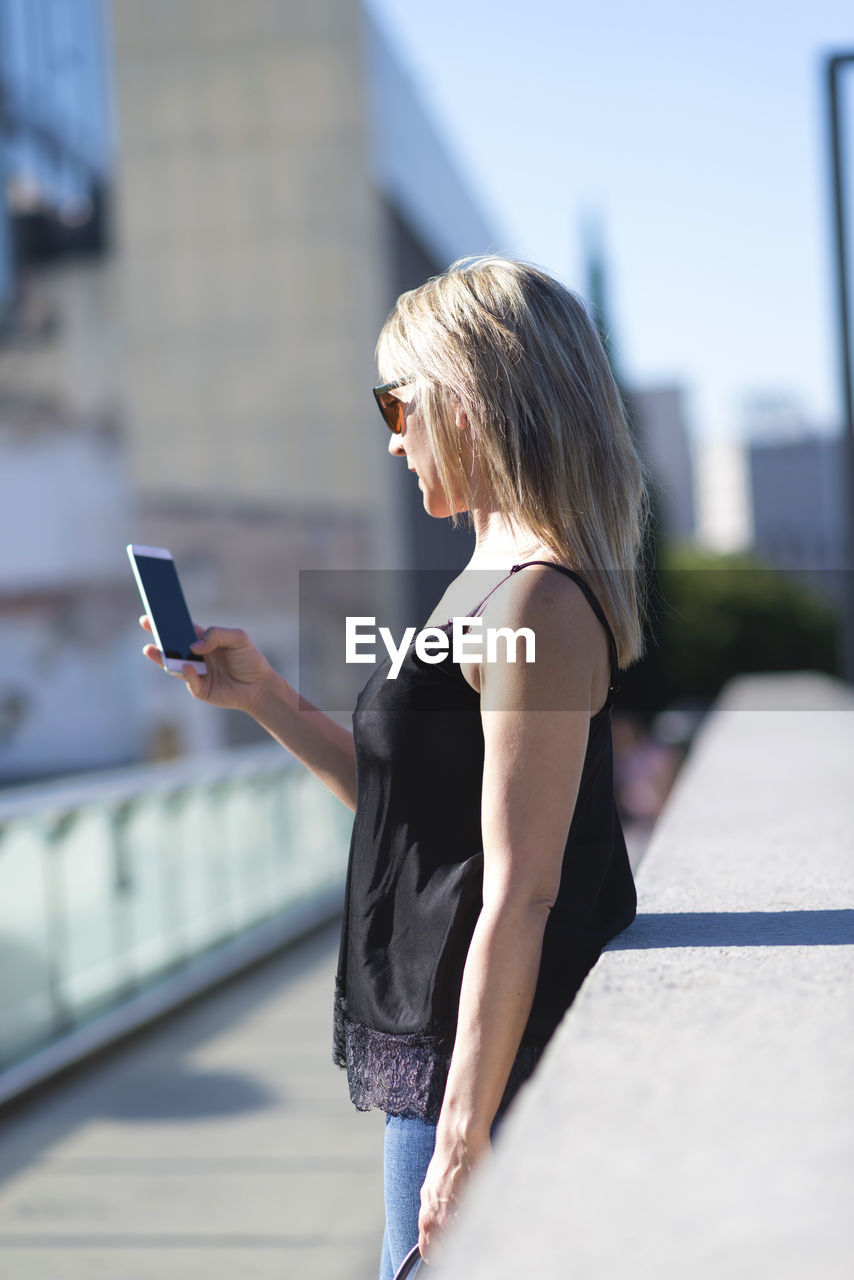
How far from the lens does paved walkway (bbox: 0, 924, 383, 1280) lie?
450 cm

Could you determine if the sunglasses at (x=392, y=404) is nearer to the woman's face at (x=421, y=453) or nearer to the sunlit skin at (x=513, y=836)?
the woman's face at (x=421, y=453)

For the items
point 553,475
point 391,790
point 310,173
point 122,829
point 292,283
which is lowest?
point 122,829

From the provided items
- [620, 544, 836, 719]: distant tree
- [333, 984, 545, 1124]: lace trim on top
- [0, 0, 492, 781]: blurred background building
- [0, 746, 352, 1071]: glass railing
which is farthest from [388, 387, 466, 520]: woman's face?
[620, 544, 836, 719]: distant tree

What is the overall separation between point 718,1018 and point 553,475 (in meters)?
0.70

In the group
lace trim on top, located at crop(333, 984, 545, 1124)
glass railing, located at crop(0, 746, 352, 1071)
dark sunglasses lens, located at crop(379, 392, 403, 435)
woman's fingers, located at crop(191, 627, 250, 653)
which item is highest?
dark sunglasses lens, located at crop(379, 392, 403, 435)

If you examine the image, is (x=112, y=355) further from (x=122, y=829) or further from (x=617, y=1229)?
(x=617, y=1229)

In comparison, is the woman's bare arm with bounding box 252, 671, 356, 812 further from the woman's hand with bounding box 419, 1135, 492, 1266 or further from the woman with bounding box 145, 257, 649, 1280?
the woman's hand with bounding box 419, 1135, 492, 1266

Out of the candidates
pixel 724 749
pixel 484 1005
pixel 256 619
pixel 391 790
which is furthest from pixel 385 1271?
pixel 256 619

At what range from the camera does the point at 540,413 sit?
185 centimetres

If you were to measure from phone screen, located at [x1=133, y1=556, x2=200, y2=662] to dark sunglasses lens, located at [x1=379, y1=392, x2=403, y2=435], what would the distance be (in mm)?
562

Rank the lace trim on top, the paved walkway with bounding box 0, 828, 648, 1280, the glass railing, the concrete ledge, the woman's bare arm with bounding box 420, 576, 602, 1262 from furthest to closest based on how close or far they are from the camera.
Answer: the glass railing
the paved walkway with bounding box 0, 828, 648, 1280
the lace trim on top
the woman's bare arm with bounding box 420, 576, 602, 1262
the concrete ledge

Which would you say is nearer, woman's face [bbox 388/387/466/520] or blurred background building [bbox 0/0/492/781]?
woman's face [bbox 388/387/466/520]

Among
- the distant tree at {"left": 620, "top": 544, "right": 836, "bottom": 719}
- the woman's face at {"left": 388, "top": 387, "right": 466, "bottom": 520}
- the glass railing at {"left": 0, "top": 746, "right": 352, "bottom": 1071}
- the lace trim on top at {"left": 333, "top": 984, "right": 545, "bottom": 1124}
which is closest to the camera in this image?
the lace trim on top at {"left": 333, "top": 984, "right": 545, "bottom": 1124}

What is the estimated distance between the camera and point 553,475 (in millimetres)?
1859
